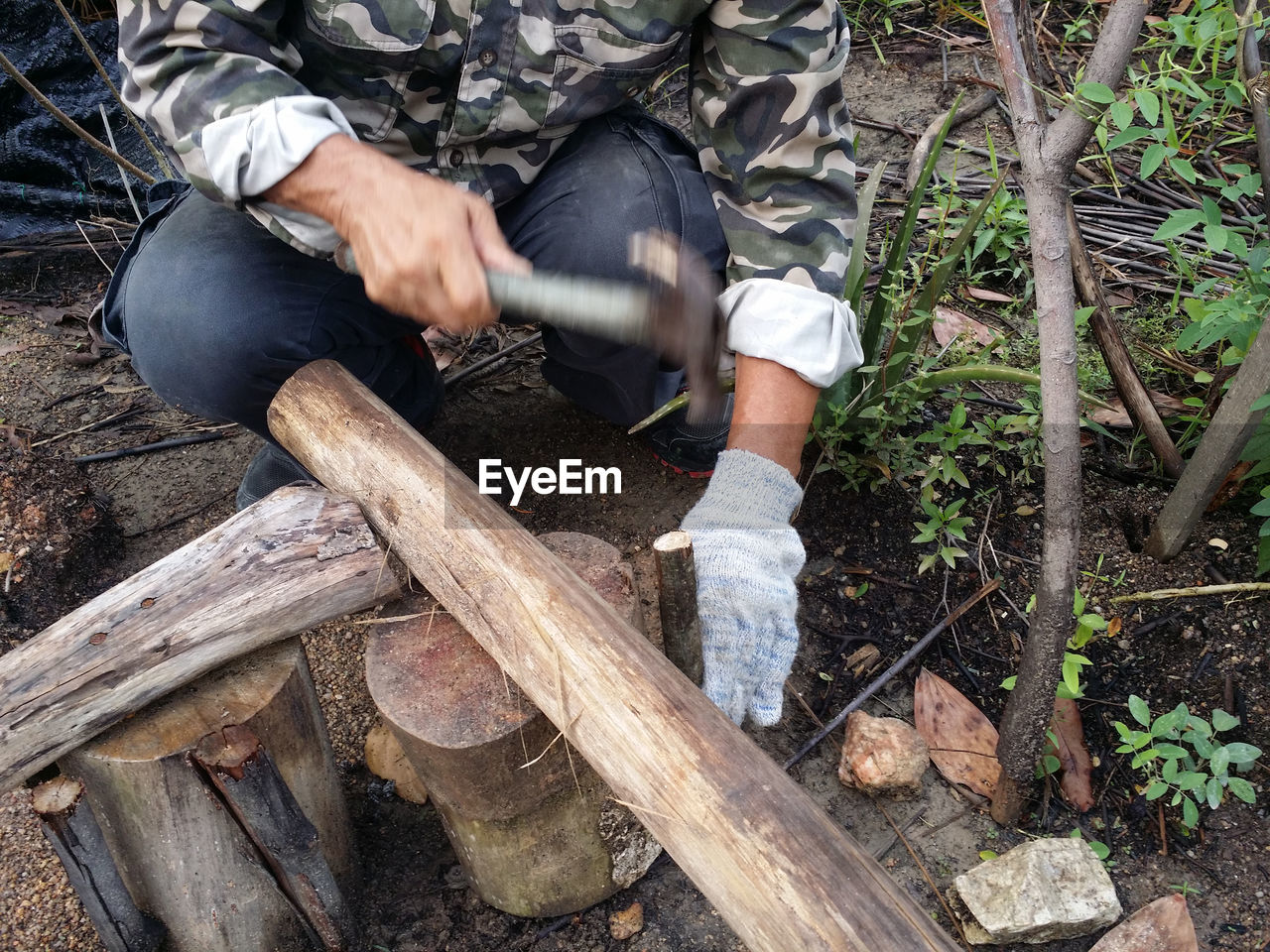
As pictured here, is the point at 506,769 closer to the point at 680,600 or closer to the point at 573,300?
the point at 680,600

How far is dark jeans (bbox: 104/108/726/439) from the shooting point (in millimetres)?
1888

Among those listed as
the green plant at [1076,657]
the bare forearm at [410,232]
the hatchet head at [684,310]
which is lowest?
the green plant at [1076,657]

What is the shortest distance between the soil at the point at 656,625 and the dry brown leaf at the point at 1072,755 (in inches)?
1.0

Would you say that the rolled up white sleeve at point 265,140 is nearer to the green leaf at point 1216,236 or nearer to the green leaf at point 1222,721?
the green leaf at point 1216,236

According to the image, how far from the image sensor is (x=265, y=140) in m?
1.48

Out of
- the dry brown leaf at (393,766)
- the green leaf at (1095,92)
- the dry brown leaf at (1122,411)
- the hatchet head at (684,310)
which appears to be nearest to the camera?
the green leaf at (1095,92)

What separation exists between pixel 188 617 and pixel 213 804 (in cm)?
30

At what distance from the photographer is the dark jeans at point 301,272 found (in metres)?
1.89

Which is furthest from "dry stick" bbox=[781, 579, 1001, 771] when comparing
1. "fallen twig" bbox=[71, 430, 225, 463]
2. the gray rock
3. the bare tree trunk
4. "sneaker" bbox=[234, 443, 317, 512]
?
"fallen twig" bbox=[71, 430, 225, 463]

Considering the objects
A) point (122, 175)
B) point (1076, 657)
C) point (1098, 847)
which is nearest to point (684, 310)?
point (1076, 657)

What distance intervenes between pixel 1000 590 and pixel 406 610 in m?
1.31

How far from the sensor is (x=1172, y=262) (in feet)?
8.60

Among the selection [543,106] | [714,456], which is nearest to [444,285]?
[543,106]

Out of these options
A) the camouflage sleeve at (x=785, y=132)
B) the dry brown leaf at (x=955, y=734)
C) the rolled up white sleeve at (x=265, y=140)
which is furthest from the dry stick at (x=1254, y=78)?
the rolled up white sleeve at (x=265, y=140)
